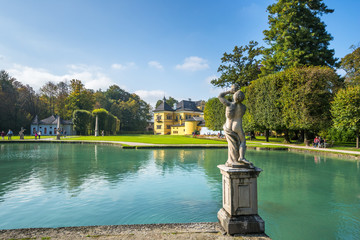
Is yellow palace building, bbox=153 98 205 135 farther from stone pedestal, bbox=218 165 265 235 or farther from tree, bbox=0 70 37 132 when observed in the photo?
stone pedestal, bbox=218 165 265 235

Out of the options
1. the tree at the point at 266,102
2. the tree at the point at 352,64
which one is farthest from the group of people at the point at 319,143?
the tree at the point at 352,64

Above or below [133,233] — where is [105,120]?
above

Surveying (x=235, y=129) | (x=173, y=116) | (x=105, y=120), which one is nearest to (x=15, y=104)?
(x=105, y=120)

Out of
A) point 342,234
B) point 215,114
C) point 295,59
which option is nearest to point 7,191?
point 342,234

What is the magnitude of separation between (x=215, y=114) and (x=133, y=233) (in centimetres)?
3957

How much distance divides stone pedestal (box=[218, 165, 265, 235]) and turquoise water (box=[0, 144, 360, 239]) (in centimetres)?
124

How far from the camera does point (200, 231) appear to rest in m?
3.77

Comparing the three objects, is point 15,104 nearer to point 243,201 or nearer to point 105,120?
point 105,120

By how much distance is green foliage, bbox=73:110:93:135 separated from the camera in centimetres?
4728

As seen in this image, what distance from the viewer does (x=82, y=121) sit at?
157 ft

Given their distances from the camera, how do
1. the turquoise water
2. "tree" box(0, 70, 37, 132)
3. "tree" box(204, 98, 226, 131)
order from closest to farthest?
the turquoise water
"tree" box(204, 98, 226, 131)
"tree" box(0, 70, 37, 132)

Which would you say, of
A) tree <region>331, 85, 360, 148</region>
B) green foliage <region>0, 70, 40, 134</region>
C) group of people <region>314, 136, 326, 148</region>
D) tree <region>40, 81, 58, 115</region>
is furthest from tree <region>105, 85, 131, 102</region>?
tree <region>331, 85, 360, 148</region>

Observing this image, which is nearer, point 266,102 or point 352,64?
point 266,102

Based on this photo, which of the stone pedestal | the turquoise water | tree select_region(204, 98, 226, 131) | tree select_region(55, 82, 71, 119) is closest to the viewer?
the stone pedestal
